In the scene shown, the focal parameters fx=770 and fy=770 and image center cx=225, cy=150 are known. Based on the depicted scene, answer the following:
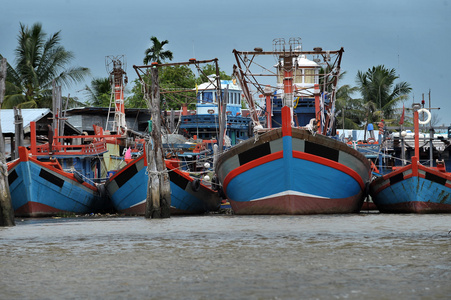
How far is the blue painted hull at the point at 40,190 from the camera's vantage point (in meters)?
27.5

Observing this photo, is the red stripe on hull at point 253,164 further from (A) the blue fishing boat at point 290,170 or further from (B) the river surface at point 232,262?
(B) the river surface at point 232,262

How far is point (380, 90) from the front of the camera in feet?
213

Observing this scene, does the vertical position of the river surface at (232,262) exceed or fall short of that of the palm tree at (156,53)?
it falls short

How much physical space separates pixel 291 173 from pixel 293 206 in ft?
3.51

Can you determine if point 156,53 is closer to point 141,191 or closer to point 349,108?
point 349,108

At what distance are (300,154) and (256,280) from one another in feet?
43.7

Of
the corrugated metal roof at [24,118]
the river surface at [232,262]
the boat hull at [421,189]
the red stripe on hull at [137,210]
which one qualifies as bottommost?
the red stripe on hull at [137,210]

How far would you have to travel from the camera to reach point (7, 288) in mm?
10586

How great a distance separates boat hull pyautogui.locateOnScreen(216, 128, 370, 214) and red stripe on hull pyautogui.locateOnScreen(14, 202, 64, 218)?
7121mm

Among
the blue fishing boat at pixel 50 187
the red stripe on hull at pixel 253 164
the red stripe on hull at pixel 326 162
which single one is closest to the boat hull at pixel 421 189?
the red stripe on hull at pixel 326 162

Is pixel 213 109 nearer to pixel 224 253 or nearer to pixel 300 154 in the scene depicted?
pixel 300 154

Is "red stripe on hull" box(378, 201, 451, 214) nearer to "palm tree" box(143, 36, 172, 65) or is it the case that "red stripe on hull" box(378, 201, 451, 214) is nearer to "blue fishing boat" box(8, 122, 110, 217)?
"blue fishing boat" box(8, 122, 110, 217)

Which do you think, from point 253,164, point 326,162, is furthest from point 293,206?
point 253,164

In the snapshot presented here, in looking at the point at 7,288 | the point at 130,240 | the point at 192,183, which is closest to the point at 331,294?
the point at 7,288
